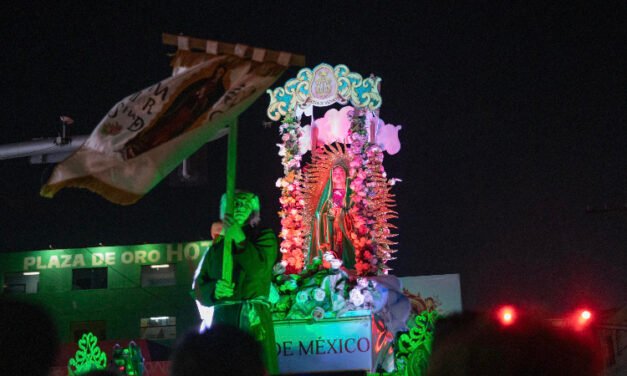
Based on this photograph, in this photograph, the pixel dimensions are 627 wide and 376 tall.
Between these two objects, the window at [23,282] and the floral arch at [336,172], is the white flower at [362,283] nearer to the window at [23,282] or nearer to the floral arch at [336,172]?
the floral arch at [336,172]

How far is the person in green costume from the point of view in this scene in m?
7.43

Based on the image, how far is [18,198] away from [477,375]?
91.5 feet

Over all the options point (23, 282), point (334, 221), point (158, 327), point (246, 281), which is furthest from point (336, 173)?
point (23, 282)

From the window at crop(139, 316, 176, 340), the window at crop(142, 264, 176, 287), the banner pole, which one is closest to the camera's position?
the banner pole

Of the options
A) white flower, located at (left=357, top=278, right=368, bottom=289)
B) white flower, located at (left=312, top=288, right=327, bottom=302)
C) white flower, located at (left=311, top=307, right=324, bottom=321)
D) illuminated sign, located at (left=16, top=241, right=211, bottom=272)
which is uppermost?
illuminated sign, located at (left=16, top=241, right=211, bottom=272)

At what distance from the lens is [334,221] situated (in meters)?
15.5

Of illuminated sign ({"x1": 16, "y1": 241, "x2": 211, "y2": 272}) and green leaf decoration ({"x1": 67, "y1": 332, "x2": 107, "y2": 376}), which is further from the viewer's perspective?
illuminated sign ({"x1": 16, "y1": 241, "x2": 211, "y2": 272})

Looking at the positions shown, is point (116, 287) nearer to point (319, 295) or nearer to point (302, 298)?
point (302, 298)

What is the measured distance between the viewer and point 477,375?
2.37 m

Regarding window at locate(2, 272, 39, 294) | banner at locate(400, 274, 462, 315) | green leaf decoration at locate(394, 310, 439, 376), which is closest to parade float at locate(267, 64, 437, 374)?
green leaf decoration at locate(394, 310, 439, 376)

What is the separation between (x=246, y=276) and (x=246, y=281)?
5cm

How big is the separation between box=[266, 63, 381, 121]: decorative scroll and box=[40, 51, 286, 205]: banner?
910cm

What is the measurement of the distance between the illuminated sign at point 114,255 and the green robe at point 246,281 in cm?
2550

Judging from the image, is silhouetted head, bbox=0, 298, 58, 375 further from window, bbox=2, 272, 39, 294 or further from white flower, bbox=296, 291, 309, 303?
window, bbox=2, 272, 39, 294
